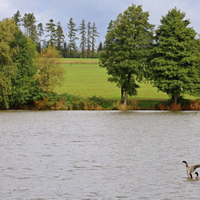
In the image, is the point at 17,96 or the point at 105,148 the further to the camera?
the point at 17,96

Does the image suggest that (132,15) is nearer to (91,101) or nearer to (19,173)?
(91,101)

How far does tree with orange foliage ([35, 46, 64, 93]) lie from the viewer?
2413 inches

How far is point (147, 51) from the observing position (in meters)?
59.6

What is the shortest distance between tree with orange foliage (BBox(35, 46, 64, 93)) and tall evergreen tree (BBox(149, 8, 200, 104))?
15925 mm

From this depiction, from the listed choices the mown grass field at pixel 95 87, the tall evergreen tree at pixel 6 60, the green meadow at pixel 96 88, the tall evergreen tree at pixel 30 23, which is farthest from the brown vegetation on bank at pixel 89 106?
the tall evergreen tree at pixel 30 23

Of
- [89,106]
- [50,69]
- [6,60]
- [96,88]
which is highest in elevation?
[6,60]

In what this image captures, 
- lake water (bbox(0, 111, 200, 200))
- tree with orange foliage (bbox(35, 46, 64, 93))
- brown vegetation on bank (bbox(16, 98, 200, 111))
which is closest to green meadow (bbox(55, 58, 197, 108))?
tree with orange foliage (bbox(35, 46, 64, 93))

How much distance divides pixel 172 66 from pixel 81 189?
45331 mm

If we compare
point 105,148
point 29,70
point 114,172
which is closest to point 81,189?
point 114,172

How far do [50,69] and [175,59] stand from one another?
21298 mm

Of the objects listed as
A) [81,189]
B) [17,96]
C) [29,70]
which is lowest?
[81,189]

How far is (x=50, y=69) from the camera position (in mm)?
61250

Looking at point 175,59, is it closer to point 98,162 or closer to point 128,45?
point 128,45

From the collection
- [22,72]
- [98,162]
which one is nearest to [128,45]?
[22,72]
